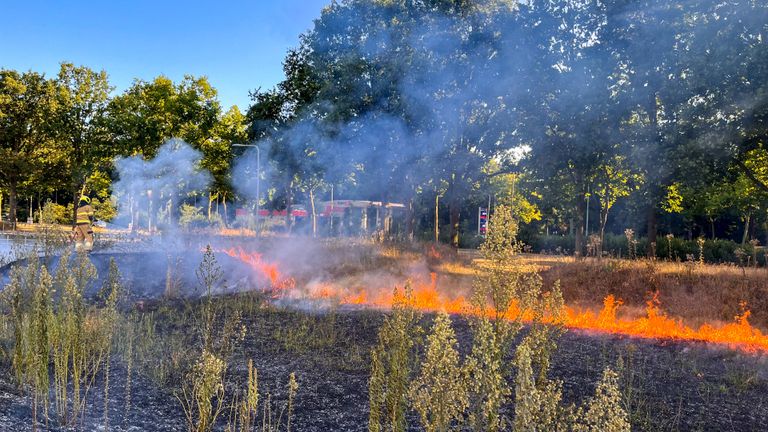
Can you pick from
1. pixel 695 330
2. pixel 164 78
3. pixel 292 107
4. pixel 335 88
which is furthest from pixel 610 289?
pixel 164 78

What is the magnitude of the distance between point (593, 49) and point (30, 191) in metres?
40.0

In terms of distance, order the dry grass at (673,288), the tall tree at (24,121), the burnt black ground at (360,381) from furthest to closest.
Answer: the tall tree at (24,121), the dry grass at (673,288), the burnt black ground at (360,381)

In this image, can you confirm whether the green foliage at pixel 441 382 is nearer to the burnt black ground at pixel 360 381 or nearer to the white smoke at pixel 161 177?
the burnt black ground at pixel 360 381

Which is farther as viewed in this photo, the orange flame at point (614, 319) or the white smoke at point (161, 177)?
the white smoke at point (161, 177)

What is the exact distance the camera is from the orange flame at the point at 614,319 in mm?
7090

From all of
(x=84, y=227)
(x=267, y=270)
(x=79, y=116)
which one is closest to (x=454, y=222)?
(x=267, y=270)

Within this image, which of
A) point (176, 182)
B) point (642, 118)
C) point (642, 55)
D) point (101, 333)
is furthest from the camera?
point (176, 182)

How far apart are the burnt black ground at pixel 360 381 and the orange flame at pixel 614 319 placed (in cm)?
46

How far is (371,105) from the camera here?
16.8 meters

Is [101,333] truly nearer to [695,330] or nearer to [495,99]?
[695,330]

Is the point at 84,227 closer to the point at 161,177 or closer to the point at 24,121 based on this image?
the point at 161,177

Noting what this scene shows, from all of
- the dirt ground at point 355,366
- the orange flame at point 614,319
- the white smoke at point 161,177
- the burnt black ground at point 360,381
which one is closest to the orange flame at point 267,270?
the orange flame at point 614,319

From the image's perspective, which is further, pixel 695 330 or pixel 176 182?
pixel 176 182

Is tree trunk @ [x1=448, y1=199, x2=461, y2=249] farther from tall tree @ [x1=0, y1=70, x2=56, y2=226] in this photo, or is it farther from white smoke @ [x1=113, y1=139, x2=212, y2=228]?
tall tree @ [x1=0, y1=70, x2=56, y2=226]
